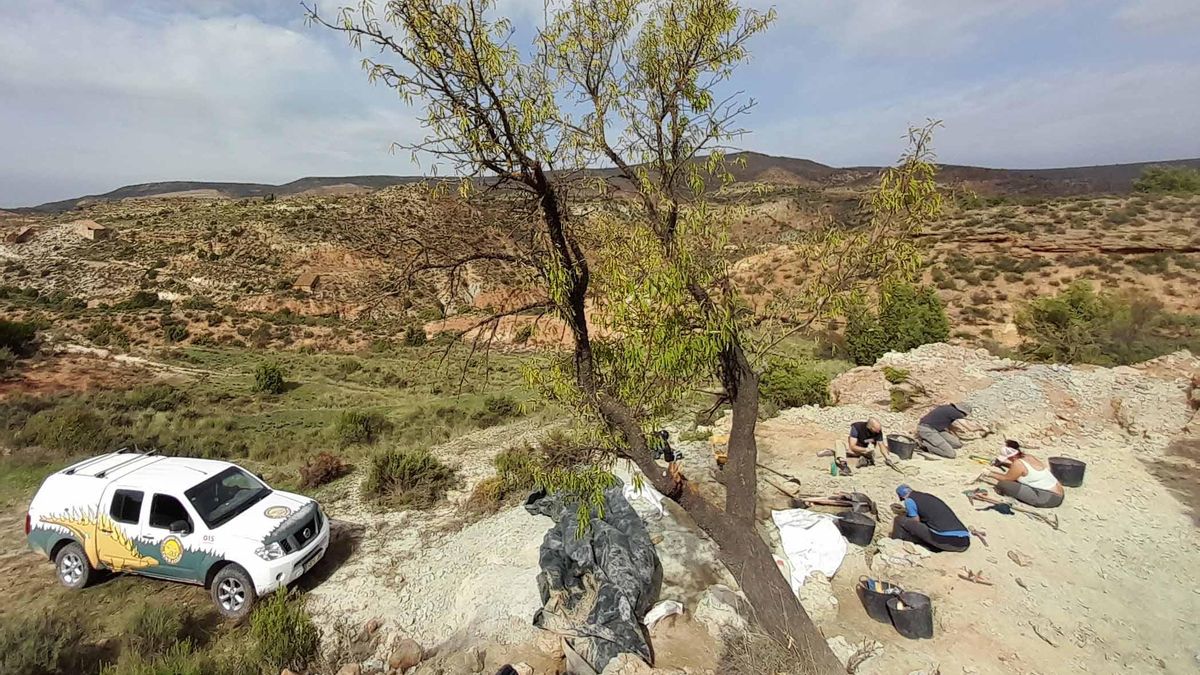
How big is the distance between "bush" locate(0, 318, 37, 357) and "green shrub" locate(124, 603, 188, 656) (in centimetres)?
3350

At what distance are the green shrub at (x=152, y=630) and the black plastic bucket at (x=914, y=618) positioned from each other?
8198 mm

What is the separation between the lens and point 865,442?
1081 centimetres

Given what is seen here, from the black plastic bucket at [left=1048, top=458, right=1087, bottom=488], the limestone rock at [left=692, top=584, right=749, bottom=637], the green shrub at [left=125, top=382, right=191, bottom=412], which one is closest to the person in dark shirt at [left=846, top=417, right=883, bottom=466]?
the black plastic bucket at [left=1048, top=458, right=1087, bottom=488]

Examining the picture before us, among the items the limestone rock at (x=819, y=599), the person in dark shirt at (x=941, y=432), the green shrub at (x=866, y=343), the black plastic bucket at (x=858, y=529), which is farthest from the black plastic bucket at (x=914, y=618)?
the green shrub at (x=866, y=343)

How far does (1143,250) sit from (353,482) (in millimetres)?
39412

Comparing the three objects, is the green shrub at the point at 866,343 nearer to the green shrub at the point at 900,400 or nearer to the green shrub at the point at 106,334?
the green shrub at the point at 900,400

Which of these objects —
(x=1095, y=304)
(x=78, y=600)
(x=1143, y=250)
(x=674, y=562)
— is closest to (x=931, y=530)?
(x=674, y=562)

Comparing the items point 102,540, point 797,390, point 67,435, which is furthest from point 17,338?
point 797,390

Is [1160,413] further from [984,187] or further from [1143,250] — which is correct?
[984,187]

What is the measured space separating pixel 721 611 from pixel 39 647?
25.0 feet

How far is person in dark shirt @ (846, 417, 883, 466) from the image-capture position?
10523mm

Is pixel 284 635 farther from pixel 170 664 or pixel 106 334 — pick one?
pixel 106 334

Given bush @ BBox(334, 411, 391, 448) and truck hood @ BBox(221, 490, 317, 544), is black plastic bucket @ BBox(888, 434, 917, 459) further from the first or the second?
bush @ BBox(334, 411, 391, 448)

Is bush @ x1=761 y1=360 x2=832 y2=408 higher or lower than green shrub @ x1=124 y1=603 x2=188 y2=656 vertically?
lower
